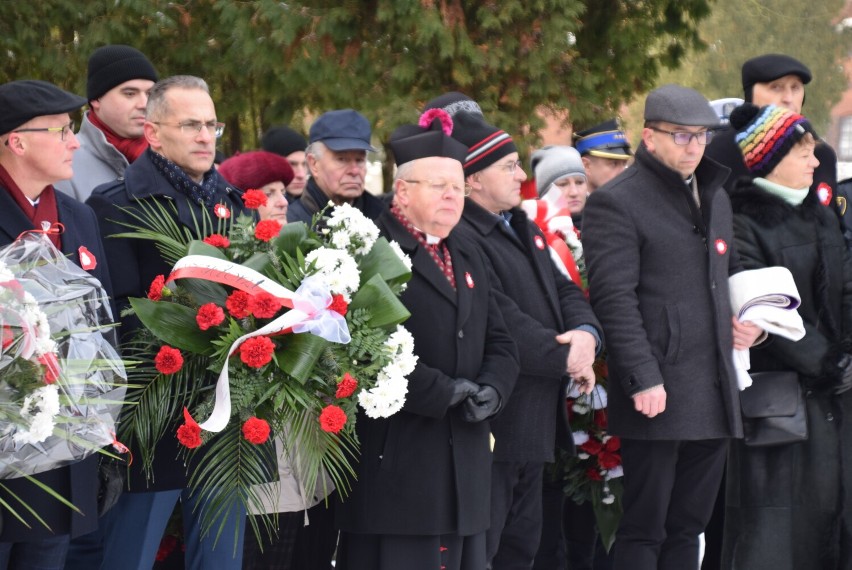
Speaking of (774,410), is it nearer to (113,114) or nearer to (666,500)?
(666,500)

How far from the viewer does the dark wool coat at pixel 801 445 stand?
5.45 m

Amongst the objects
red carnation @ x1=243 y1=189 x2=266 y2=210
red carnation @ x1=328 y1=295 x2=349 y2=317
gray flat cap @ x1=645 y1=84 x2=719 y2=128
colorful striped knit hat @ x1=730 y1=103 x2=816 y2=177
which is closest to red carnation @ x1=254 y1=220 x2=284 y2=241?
red carnation @ x1=243 y1=189 x2=266 y2=210

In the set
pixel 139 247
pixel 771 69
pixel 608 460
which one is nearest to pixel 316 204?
pixel 139 247

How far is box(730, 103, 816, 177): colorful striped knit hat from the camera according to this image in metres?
5.46

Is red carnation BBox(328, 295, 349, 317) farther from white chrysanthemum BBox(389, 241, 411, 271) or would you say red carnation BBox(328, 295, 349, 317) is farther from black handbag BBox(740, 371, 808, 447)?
black handbag BBox(740, 371, 808, 447)

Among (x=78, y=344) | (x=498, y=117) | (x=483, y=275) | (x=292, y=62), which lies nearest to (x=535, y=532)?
(x=483, y=275)

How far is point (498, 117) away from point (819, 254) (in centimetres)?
334

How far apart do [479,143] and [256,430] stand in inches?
72.2

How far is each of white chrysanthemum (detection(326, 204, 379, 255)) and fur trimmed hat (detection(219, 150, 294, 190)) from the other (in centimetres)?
196

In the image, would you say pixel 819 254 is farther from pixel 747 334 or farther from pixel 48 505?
pixel 48 505

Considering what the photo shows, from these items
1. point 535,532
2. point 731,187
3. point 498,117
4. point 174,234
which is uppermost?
point 498,117

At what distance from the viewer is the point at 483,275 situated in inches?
186

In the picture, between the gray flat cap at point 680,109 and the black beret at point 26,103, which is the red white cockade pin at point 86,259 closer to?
the black beret at point 26,103

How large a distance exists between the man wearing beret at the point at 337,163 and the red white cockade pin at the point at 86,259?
1775 millimetres
